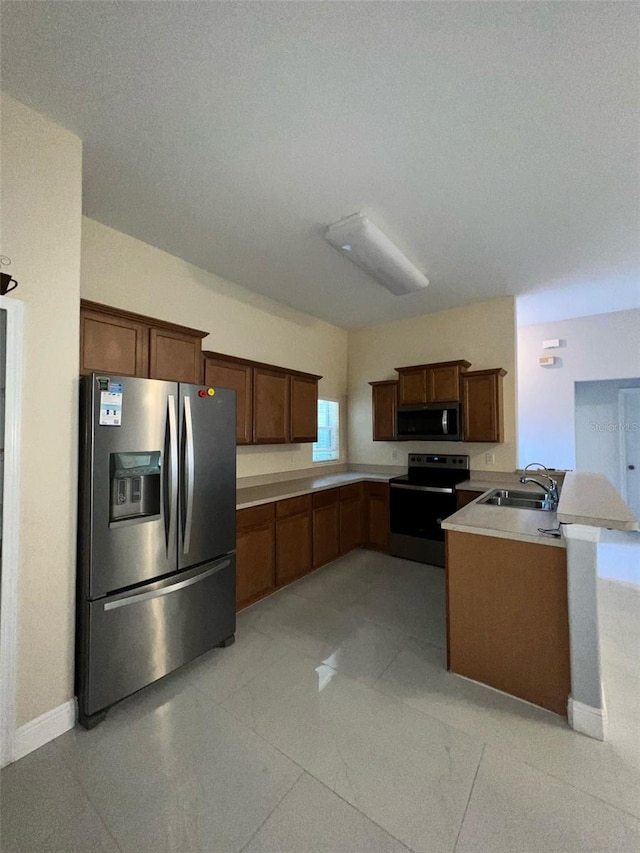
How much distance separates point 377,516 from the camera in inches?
167

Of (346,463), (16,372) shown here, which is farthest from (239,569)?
(346,463)

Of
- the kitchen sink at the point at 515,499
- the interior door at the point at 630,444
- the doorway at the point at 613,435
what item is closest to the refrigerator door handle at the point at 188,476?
the kitchen sink at the point at 515,499

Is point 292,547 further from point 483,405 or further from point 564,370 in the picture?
point 564,370

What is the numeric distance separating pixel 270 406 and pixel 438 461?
88.3 inches

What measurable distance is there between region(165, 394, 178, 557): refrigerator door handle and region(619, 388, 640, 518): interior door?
5.87m

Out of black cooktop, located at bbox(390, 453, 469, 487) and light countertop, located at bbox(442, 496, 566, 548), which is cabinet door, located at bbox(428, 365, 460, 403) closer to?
black cooktop, located at bbox(390, 453, 469, 487)

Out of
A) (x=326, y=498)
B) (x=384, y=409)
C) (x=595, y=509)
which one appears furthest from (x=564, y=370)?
(x=595, y=509)

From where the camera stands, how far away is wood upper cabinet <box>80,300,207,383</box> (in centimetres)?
216

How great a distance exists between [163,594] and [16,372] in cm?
134

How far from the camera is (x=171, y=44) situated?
136 cm

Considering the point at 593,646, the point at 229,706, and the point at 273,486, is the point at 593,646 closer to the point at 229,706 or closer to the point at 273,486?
the point at 229,706

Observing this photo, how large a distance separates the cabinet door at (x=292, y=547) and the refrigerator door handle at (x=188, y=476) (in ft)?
3.85

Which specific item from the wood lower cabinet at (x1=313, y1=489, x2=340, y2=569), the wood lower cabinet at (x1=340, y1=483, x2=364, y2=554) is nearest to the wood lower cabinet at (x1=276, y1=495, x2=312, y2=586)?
the wood lower cabinet at (x1=313, y1=489, x2=340, y2=569)

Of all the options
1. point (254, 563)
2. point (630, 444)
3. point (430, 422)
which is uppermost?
point (430, 422)
